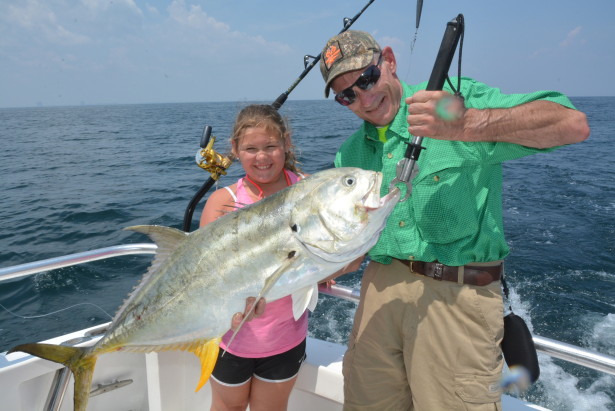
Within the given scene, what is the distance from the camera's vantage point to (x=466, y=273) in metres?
2.21

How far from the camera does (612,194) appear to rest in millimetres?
12195

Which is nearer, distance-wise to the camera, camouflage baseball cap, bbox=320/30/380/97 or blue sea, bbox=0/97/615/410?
camouflage baseball cap, bbox=320/30/380/97

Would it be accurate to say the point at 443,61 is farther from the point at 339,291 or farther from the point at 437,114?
the point at 339,291

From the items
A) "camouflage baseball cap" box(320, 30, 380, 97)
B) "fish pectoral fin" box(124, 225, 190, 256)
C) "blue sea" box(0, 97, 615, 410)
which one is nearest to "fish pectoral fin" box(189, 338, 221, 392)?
"fish pectoral fin" box(124, 225, 190, 256)

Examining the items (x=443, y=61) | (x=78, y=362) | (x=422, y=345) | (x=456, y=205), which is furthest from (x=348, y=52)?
(x=78, y=362)

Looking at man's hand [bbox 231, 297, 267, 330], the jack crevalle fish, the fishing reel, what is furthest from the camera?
the fishing reel

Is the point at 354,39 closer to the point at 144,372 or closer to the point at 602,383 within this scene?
the point at 144,372

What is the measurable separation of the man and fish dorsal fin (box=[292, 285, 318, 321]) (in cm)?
53

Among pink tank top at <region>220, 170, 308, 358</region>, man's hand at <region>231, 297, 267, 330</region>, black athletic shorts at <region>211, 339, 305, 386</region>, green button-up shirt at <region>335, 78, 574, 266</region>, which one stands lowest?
black athletic shorts at <region>211, 339, 305, 386</region>

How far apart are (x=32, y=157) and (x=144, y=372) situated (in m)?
20.2

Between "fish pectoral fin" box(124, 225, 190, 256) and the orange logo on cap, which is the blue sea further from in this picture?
"fish pectoral fin" box(124, 225, 190, 256)

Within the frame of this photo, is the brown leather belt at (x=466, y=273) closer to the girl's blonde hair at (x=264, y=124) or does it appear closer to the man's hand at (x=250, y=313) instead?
the man's hand at (x=250, y=313)

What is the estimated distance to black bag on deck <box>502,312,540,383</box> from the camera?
2.14 meters

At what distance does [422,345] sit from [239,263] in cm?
110
